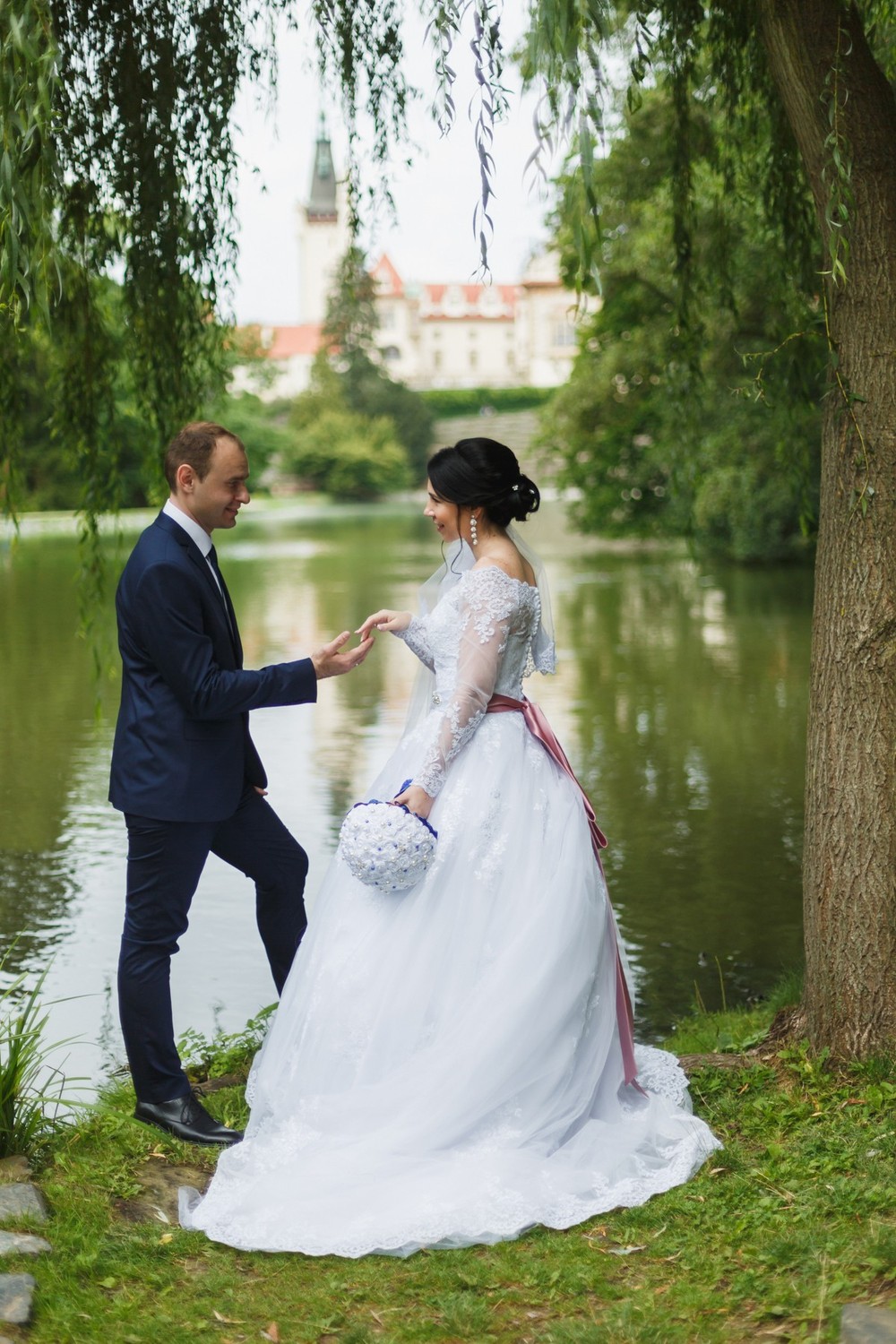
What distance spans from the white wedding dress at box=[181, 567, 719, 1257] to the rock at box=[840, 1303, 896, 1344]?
80 centimetres

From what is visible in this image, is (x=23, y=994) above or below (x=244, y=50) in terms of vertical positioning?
below

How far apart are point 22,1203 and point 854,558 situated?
9.52 feet

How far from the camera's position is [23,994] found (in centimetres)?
604

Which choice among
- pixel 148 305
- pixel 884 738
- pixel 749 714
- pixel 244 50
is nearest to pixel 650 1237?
pixel 884 738

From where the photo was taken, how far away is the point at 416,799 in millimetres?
3947

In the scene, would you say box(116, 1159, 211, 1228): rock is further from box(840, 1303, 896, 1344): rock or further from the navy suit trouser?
box(840, 1303, 896, 1344): rock

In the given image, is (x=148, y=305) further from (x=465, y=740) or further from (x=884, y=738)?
(x=884, y=738)

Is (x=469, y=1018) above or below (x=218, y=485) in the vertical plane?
below

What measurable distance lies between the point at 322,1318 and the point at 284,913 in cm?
152

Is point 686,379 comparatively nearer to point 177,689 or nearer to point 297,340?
point 177,689

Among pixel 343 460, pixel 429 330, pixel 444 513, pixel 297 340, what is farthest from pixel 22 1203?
pixel 429 330

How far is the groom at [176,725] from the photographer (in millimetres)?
3957

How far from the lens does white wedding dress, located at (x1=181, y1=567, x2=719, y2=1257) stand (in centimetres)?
351

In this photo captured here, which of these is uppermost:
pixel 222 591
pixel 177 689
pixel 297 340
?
pixel 297 340
